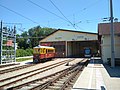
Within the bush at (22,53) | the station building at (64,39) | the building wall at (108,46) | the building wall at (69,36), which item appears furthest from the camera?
the bush at (22,53)

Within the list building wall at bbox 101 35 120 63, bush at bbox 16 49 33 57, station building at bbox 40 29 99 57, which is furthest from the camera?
bush at bbox 16 49 33 57

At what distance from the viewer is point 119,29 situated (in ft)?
94.8

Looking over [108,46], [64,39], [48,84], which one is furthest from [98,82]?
[64,39]

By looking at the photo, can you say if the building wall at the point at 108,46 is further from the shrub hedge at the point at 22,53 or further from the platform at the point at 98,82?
the shrub hedge at the point at 22,53

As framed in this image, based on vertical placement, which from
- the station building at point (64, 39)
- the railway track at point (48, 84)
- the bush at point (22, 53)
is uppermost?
the station building at point (64, 39)

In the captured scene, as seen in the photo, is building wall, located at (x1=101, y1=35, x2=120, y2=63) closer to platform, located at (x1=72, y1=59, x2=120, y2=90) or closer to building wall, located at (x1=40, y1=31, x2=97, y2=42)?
platform, located at (x1=72, y1=59, x2=120, y2=90)

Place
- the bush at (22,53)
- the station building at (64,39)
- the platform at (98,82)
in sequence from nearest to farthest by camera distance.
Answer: the platform at (98,82) → the station building at (64,39) → the bush at (22,53)

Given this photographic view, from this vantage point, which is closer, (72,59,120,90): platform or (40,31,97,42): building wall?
(72,59,120,90): platform

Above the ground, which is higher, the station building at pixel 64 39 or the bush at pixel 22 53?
the station building at pixel 64 39

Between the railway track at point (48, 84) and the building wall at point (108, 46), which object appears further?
the building wall at point (108, 46)

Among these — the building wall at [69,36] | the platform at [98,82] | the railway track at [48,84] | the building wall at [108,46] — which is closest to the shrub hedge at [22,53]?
the building wall at [69,36]

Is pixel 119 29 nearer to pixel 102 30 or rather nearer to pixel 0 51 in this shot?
pixel 102 30

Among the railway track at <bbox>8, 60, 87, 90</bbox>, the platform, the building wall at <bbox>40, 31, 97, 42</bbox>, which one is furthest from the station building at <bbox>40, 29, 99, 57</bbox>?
the railway track at <bbox>8, 60, 87, 90</bbox>

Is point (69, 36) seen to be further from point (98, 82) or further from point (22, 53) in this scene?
point (98, 82)
